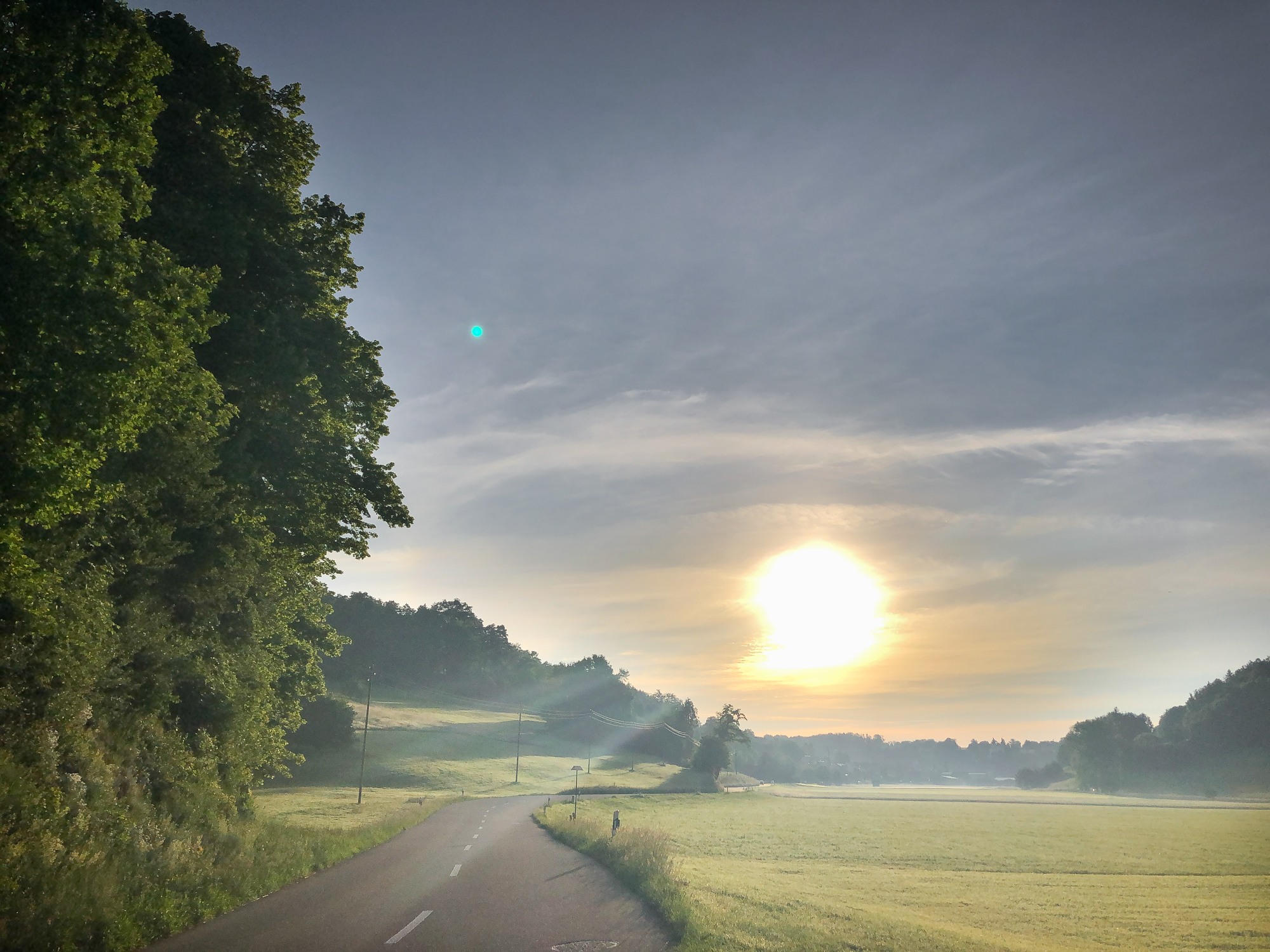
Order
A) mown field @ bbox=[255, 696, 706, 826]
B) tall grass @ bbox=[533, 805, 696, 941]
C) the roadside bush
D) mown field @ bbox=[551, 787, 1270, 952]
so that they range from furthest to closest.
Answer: the roadside bush
mown field @ bbox=[255, 696, 706, 826]
mown field @ bbox=[551, 787, 1270, 952]
tall grass @ bbox=[533, 805, 696, 941]

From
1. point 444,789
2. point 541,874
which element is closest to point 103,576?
point 541,874

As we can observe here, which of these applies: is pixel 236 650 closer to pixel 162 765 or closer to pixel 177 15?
pixel 162 765

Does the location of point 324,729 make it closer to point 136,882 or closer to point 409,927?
point 136,882

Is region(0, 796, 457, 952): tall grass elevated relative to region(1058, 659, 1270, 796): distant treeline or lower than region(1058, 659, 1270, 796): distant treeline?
elevated

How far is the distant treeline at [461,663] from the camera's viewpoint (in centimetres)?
16362

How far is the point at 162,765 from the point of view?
16734mm

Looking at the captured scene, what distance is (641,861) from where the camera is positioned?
59.1 feet

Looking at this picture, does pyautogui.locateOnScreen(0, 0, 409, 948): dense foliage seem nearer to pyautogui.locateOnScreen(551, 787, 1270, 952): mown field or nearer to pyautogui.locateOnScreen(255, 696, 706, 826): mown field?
pyautogui.locateOnScreen(255, 696, 706, 826): mown field

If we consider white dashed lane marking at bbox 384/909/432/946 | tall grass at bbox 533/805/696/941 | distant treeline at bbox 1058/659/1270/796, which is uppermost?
white dashed lane marking at bbox 384/909/432/946

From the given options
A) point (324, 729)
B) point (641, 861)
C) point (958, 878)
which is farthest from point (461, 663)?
point (641, 861)

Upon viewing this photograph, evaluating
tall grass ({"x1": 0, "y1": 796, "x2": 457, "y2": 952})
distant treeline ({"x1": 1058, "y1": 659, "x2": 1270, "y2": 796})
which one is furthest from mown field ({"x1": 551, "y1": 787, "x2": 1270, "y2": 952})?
distant treeline ({"x1": 1058, "y1": 659, "x2": 1270, "y2": 796})

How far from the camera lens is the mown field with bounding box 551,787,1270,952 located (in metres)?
15.8

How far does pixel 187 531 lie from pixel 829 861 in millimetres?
35777

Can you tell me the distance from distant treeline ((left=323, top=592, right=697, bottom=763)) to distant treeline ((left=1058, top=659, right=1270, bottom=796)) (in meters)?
98.9
